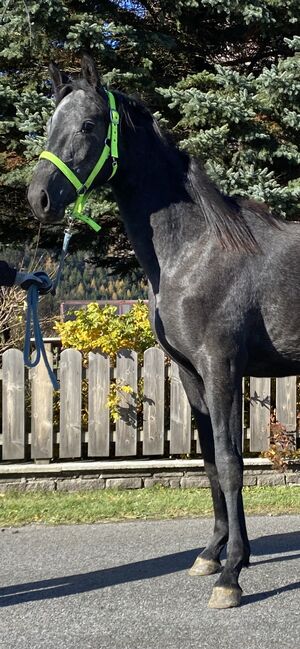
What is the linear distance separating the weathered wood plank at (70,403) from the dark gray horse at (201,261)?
291cm

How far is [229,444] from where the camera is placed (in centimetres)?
441

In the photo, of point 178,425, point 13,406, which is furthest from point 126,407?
point 13,406

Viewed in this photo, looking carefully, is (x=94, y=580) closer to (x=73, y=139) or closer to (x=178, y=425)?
(x=73, y=139)

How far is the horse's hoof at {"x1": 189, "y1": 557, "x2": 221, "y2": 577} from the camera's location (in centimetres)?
482

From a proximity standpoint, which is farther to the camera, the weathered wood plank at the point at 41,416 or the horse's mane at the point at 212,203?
the weathered wood plank at the point at 41,416

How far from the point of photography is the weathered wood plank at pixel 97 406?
25.3 ft

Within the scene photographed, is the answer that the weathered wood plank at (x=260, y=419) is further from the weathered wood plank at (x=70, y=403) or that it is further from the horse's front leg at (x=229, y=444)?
the horse's front leg at (x=229, y=444)

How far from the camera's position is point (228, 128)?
412 inches

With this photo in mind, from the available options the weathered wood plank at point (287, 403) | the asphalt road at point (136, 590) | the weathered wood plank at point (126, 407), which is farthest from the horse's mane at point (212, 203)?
the weathered wood plank at point (287, 403)

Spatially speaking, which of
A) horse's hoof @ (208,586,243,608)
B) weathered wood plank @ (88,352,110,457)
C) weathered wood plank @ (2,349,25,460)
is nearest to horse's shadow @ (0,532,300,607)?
horse's hoof @ (208,586,243,608)

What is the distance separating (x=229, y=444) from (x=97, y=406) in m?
3.43

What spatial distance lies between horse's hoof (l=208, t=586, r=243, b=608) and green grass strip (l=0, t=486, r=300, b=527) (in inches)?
88.3

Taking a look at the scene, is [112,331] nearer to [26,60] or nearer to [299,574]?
[299,574]

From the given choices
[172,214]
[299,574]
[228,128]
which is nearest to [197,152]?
[228,128]
